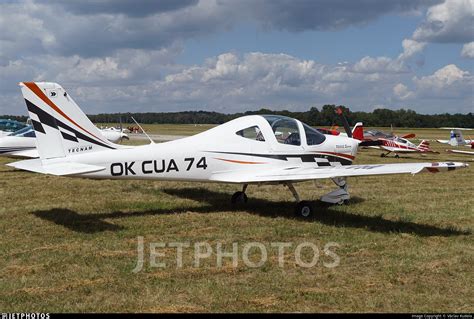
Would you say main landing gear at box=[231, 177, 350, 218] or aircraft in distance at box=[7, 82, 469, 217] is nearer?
aircraft in distance at box=[7, 82, 469, 217]

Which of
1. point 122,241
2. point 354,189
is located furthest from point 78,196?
point 354,189

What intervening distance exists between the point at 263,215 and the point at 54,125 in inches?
163

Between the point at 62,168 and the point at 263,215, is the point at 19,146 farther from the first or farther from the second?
the point at 263,215

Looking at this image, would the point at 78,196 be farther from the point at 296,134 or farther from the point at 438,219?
the point at 438,219

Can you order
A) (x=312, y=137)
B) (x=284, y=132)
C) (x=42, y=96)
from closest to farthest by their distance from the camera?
(x=42, y=96), (x=284, y=132), (x=312, y=137)

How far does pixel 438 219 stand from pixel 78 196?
25.8 feet

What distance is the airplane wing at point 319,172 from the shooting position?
25.2ft

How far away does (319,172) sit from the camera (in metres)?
9.03

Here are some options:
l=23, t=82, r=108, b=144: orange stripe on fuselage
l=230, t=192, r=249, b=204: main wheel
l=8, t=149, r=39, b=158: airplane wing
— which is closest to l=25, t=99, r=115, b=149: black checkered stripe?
l=23, t=82, r=108, b=144: orange stripe on fuselage

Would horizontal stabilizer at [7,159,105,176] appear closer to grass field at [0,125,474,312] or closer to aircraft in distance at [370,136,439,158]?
grass field at [0,125,474,312]

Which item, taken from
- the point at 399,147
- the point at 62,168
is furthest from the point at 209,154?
the point at 399,147

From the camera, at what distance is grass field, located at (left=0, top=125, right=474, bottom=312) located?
16.5ft

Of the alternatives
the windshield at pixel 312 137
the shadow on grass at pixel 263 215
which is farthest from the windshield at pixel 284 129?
the shadow on grass at pixel 263 215

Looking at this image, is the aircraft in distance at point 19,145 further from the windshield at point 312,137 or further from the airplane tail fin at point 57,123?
the windshield at point 312,137
